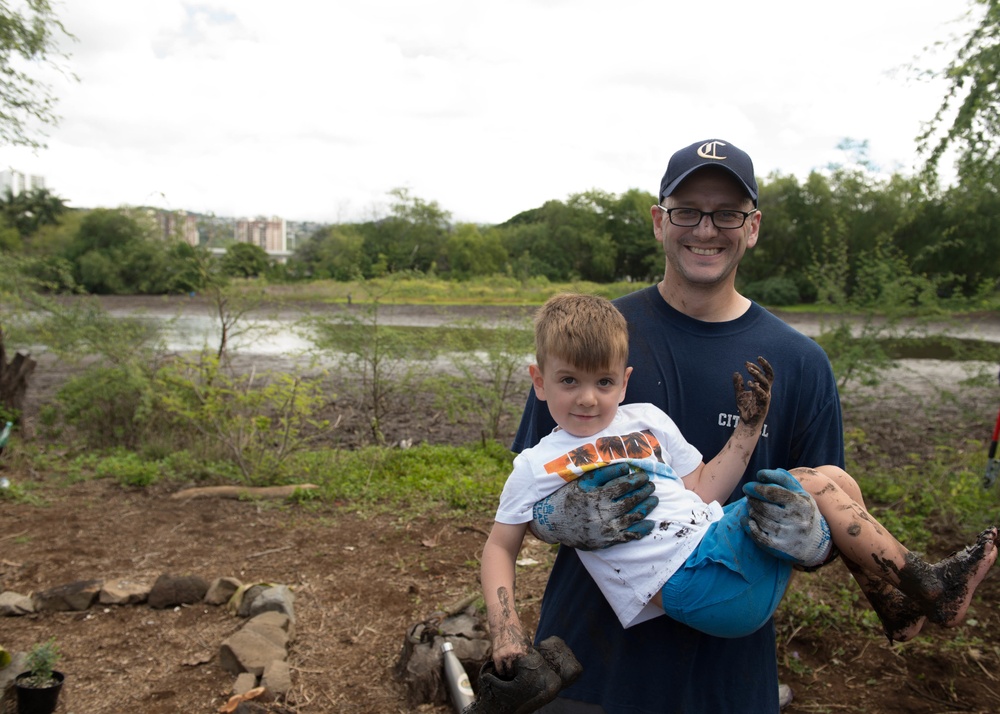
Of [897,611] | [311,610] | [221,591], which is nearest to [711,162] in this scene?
[897,611]

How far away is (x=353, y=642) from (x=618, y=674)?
288 cm

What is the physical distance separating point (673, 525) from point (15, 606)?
4824 millimetres

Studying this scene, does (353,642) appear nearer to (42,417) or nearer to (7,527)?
(7,527)

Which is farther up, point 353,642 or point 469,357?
point 469,357

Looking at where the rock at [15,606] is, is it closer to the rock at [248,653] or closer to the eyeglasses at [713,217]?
the rock at [248,653]

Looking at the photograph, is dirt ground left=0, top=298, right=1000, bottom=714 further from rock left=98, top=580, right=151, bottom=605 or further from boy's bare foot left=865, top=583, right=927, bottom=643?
boy's bare foot left=865, top=583, right=927, bottom=643

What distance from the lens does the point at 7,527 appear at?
639 cm

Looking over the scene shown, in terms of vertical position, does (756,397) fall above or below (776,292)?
above

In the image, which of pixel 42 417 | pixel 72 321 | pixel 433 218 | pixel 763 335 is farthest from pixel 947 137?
pixel 433 218

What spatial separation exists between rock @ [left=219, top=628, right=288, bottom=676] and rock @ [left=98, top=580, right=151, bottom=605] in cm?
110

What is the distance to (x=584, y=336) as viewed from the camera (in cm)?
198

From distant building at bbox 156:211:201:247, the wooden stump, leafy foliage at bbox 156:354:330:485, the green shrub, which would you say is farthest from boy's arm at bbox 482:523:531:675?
the green shrub

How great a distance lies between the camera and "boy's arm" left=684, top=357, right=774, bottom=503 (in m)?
1.95

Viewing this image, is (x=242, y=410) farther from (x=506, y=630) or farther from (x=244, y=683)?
(x=506, y=630)
